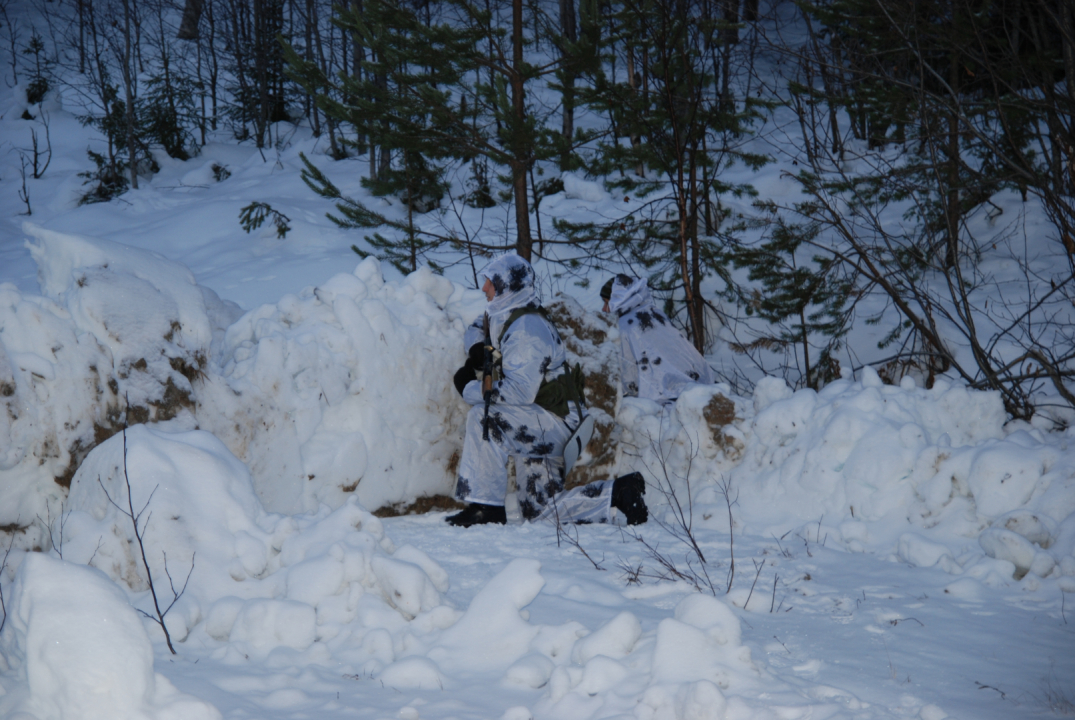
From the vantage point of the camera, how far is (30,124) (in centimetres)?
1661

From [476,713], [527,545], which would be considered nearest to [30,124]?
[527,545]

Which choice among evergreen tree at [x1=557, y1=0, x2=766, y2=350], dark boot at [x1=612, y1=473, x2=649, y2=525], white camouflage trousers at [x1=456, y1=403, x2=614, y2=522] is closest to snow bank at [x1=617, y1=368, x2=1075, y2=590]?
dark boot at [x1=612, y1=473, x2=649, y2=525]

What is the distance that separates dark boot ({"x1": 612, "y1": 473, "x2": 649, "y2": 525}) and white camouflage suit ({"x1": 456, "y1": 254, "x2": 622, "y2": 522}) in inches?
3.6

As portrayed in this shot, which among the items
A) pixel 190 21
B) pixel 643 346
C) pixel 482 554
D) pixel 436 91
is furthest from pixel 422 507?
pixel 190 21

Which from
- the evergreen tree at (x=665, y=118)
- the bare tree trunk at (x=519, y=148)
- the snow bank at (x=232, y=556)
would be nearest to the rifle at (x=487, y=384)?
the snow bank at (x=232, y=556)

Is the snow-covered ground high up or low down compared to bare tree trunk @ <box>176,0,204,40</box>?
down

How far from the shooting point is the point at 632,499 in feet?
13.3

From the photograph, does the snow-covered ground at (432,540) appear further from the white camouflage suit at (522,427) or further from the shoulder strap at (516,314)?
the shoulder strap at (516,314)

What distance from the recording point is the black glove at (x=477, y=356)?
4.24 m

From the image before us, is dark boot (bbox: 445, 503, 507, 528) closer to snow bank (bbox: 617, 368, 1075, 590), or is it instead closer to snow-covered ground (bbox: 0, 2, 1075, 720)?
snow-covered ground (bbox: 0, 2, 1075, 720)

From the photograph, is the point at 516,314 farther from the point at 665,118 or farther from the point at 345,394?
the point at 665,118

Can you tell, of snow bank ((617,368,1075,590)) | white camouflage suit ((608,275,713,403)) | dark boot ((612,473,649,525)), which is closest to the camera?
snow bank ((617,368,1075,590))

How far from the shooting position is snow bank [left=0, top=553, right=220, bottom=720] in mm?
1693

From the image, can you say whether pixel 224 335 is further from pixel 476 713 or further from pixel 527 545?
pixel 476 713
